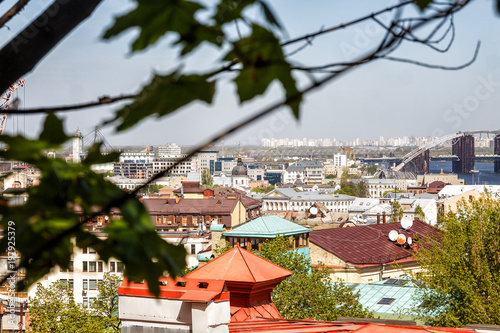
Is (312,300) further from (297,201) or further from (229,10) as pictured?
(297,201)

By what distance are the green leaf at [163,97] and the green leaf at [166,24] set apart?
4cm

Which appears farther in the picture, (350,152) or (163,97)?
(350,152)

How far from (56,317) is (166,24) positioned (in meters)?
16.9

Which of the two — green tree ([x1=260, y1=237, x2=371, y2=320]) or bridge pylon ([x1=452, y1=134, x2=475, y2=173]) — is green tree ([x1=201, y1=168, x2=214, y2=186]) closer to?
bridge pylon ([x1=452, y1=134, x2=475, y2=173])

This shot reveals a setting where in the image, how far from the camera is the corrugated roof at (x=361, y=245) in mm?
24562

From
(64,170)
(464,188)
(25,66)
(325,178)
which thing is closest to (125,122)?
(64,170)

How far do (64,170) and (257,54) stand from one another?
27 cm

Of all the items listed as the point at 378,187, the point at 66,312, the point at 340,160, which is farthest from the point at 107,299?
the point at 340,160

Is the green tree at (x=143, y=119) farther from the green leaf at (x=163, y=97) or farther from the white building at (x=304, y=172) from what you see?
the white building at (x=304, y=172)

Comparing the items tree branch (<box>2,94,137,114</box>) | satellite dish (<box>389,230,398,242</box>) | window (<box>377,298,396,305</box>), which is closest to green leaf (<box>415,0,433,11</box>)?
tree branch (<box>2,94,137,114</box>)

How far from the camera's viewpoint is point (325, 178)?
14025 centimetres

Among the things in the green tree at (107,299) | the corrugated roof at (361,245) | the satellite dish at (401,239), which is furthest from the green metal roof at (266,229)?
the green tree at (107,299)

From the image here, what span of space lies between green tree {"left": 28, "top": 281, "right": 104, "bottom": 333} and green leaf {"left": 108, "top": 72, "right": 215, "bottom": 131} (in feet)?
48.3

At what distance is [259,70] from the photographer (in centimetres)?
76
